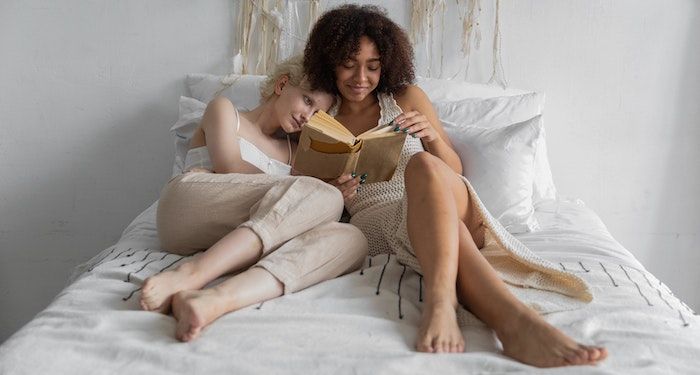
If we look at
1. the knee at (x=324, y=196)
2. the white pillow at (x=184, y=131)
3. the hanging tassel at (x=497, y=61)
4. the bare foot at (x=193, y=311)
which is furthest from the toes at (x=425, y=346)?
the hanging tassel at (x=497, y=61)

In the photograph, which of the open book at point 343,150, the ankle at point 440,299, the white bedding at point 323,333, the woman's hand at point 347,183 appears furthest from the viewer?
the woman's hand at point 347,183

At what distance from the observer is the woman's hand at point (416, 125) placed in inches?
66.1

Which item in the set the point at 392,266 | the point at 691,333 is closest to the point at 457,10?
the point at 392,266

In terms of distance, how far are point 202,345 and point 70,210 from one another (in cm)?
159

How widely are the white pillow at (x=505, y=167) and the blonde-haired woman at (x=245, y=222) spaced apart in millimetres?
401

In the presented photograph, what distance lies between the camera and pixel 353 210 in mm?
1787

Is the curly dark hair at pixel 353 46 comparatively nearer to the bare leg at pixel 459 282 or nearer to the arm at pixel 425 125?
the arm at pixel 425 125

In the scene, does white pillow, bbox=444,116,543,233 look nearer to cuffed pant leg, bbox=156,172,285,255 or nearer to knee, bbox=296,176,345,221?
knee, bbox=296,176,345,221

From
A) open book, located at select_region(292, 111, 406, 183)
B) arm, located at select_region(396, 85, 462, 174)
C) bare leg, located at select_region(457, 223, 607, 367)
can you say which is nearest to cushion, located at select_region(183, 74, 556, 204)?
arm, located at select_region(396, 85, 462, 174)

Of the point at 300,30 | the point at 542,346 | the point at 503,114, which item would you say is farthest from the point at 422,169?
the point at 300,30

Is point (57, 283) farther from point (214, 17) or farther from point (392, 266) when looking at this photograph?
point (392, 266)

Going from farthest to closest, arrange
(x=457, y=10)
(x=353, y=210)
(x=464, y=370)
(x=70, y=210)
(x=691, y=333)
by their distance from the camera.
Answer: (x=70, y=210), (x=457, y=10), (x=353, y=210), (x=691, y=333), (x=464, y=370)

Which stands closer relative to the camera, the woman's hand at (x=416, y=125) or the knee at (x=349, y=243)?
the knee at (x=349, y=243)

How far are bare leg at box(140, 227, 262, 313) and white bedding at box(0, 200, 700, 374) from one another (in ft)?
0.11
